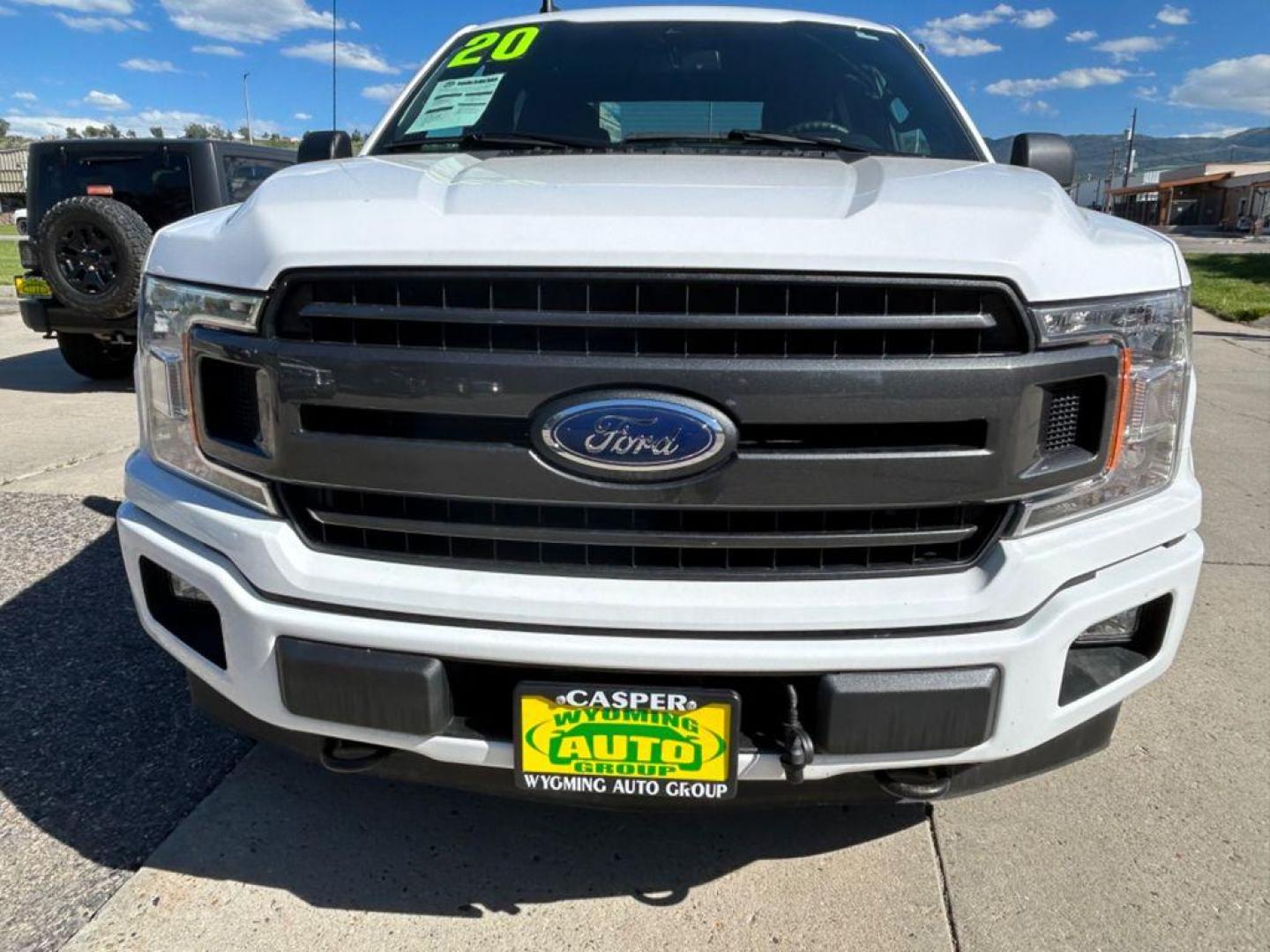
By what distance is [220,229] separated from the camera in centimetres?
191

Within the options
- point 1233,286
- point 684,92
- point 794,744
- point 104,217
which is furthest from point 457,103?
point 1233,286

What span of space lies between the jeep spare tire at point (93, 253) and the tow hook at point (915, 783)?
6.29 m

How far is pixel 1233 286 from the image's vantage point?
62.2ft

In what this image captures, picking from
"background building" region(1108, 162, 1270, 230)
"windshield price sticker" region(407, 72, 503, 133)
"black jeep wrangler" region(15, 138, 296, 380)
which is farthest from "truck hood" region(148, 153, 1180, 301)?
"background building" region(1108, 162, 1270, 230)

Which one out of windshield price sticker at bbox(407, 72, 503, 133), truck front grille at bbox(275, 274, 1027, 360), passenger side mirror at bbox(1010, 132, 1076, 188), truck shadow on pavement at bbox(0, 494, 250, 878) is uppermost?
windshield price sticker at bbox(407, 72, 503, 133)

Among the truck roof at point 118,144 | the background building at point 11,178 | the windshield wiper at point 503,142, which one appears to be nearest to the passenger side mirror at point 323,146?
the windshield wiper at point 503,142

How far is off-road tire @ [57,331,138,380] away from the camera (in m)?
7.85

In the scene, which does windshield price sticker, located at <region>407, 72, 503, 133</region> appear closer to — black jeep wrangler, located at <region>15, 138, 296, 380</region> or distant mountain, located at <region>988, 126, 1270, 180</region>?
black jeep wrangler, located at <region>15, 138, 296, 380</region>

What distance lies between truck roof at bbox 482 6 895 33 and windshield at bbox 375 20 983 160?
4 cm

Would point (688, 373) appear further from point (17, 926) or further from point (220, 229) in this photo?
point (17, 926)

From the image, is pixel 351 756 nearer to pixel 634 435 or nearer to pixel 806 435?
pixel 634 435

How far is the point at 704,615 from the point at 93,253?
21.5 feet

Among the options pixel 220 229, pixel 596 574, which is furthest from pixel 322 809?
pixel 220 229

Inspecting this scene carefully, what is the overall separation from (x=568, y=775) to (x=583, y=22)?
2755mm
